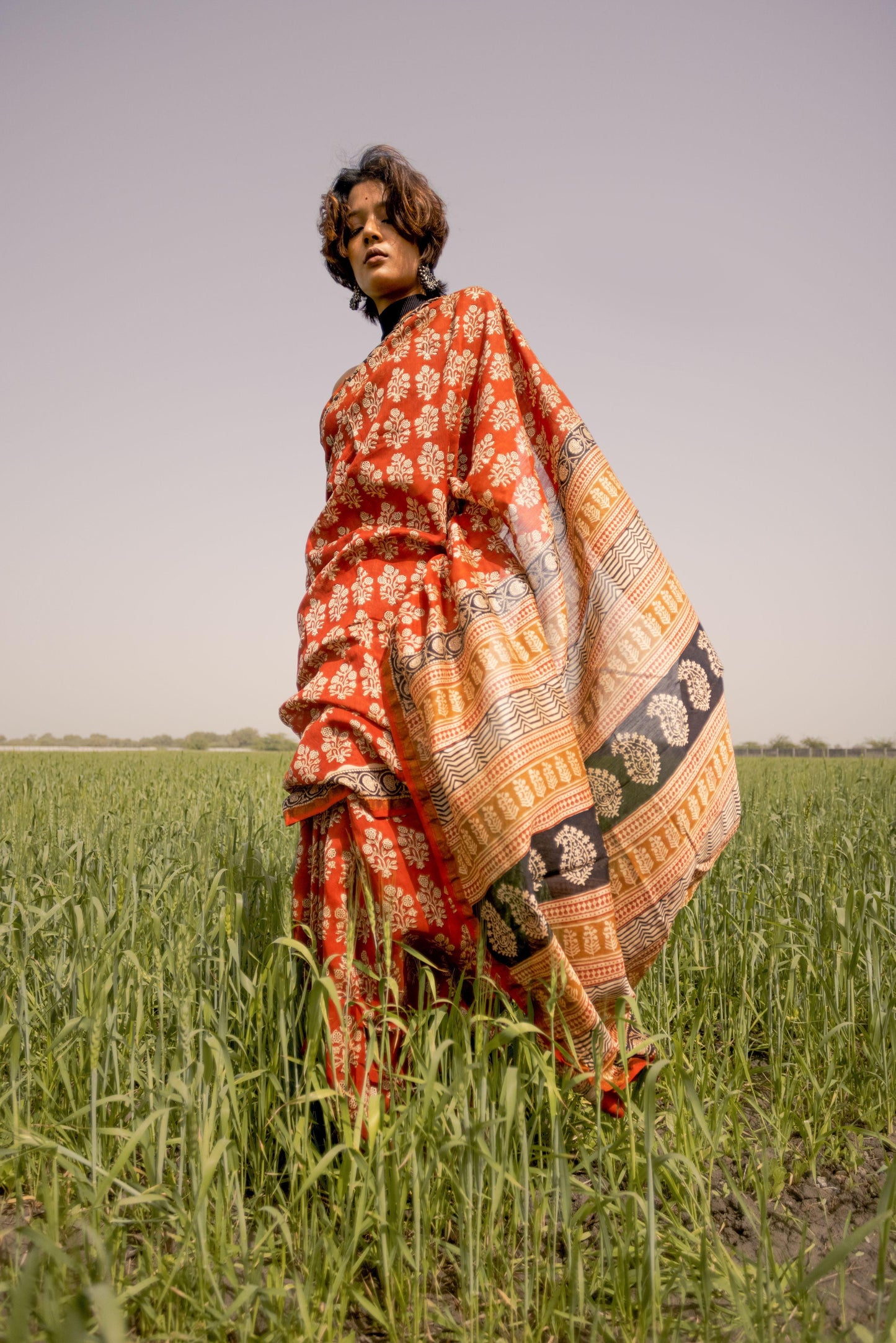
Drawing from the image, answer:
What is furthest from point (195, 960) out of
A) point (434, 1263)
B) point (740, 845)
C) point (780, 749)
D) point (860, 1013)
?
point (780, 749)

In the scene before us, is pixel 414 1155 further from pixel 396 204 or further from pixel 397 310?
pixel 396 204

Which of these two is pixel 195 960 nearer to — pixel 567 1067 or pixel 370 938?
pixel 370 938

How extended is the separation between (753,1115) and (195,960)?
143 centimetres

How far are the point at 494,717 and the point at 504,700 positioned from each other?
0.13ft

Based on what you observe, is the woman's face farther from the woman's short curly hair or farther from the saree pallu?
the saree pallu

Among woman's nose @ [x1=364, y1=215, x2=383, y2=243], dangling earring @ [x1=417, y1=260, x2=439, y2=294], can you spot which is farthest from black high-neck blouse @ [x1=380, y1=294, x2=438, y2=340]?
woman's nose @ [x1=364, y1=215, x2=383, y2=243]

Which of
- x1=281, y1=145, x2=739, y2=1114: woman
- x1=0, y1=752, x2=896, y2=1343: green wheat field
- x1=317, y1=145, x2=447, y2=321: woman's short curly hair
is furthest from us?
x1=317, y1=145, x2=447, y2=321: woman's short curly hair

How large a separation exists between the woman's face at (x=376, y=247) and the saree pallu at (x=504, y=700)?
0.26 metres

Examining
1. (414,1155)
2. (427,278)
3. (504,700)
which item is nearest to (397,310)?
(427,278)

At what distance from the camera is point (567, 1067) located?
5.38 feet

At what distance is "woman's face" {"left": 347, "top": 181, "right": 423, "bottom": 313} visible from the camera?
1.98 meters

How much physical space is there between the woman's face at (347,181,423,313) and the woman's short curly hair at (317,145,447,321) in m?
0.02

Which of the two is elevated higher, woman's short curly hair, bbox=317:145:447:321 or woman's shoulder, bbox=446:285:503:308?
woman's short curly hair, bbox=317:145:447:321

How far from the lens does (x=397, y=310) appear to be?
202cm
